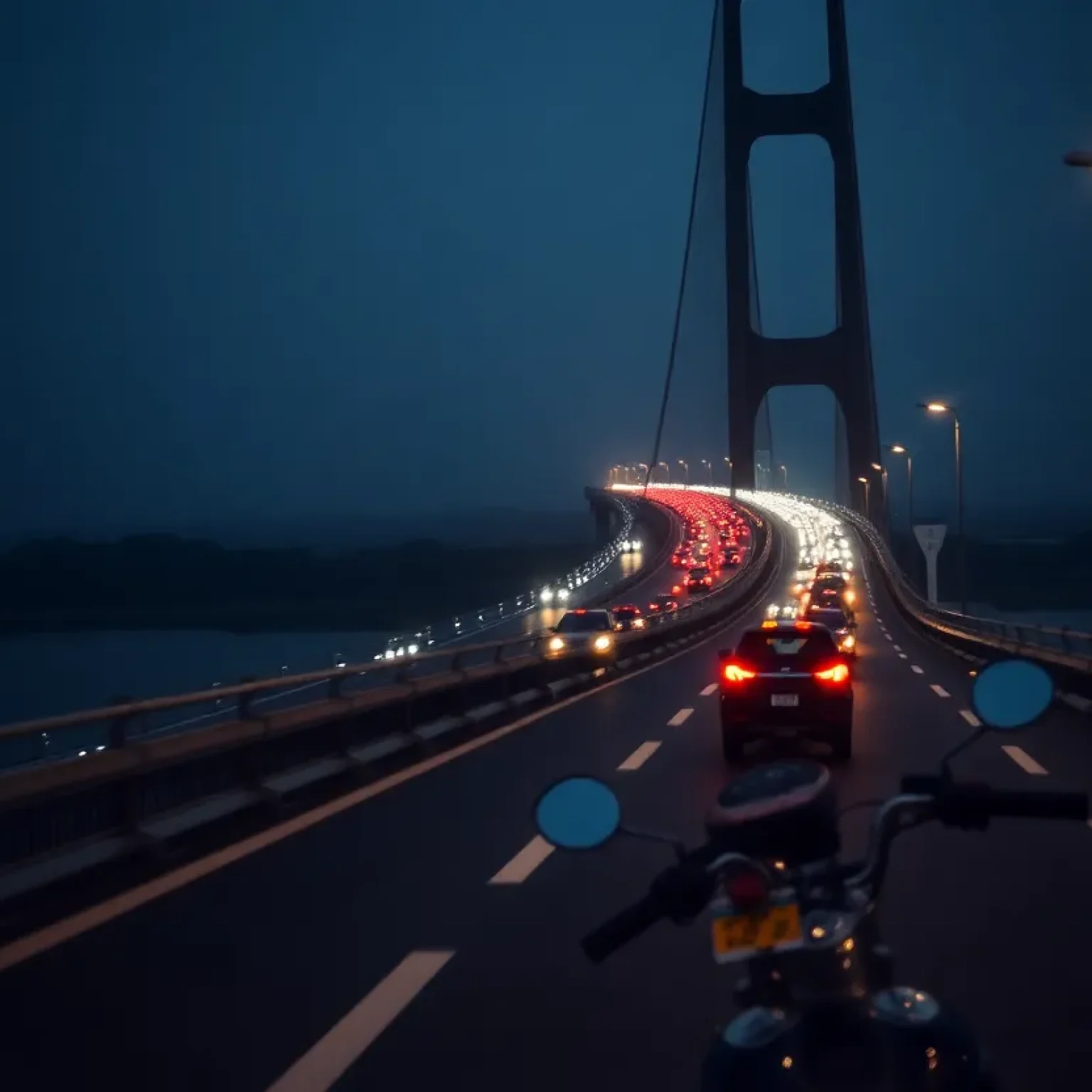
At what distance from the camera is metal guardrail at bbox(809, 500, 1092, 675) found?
75.4 feet

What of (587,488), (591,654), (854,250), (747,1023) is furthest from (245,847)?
(587,488)

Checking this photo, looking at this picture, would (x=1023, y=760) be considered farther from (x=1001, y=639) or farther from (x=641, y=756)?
(x=1001, y=639)

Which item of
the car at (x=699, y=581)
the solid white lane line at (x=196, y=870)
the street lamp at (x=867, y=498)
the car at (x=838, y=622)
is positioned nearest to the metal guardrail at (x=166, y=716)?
the solid white lane line at (x=196, y=870)

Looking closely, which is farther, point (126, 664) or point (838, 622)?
point (838, 622)

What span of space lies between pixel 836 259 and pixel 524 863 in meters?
60.9

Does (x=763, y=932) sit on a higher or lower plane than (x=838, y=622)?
higher

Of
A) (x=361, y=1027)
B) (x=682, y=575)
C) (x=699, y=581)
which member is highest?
(x=361, y=1027)

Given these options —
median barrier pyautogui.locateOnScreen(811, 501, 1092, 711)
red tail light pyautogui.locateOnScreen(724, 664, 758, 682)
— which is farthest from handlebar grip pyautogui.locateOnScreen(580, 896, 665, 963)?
red tail light pyautogui.locateOnScreen(724, 664, 758, 682)

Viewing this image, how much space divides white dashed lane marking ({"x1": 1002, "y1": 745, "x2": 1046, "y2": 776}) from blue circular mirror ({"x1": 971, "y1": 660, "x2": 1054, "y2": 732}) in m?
11.2

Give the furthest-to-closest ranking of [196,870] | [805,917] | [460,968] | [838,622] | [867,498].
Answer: [867,498] < [838,622] < [196,870] < [460,968] < [805,917]

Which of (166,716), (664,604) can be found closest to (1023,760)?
(166,716)

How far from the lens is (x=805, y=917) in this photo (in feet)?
10.6

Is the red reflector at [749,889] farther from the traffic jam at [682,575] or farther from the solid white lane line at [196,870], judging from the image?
the traffic jam at [682,575]

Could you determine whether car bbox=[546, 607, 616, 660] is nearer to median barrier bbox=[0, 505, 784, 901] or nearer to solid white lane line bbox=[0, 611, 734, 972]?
median barrier bbox=[0, 505, 784, 901]
